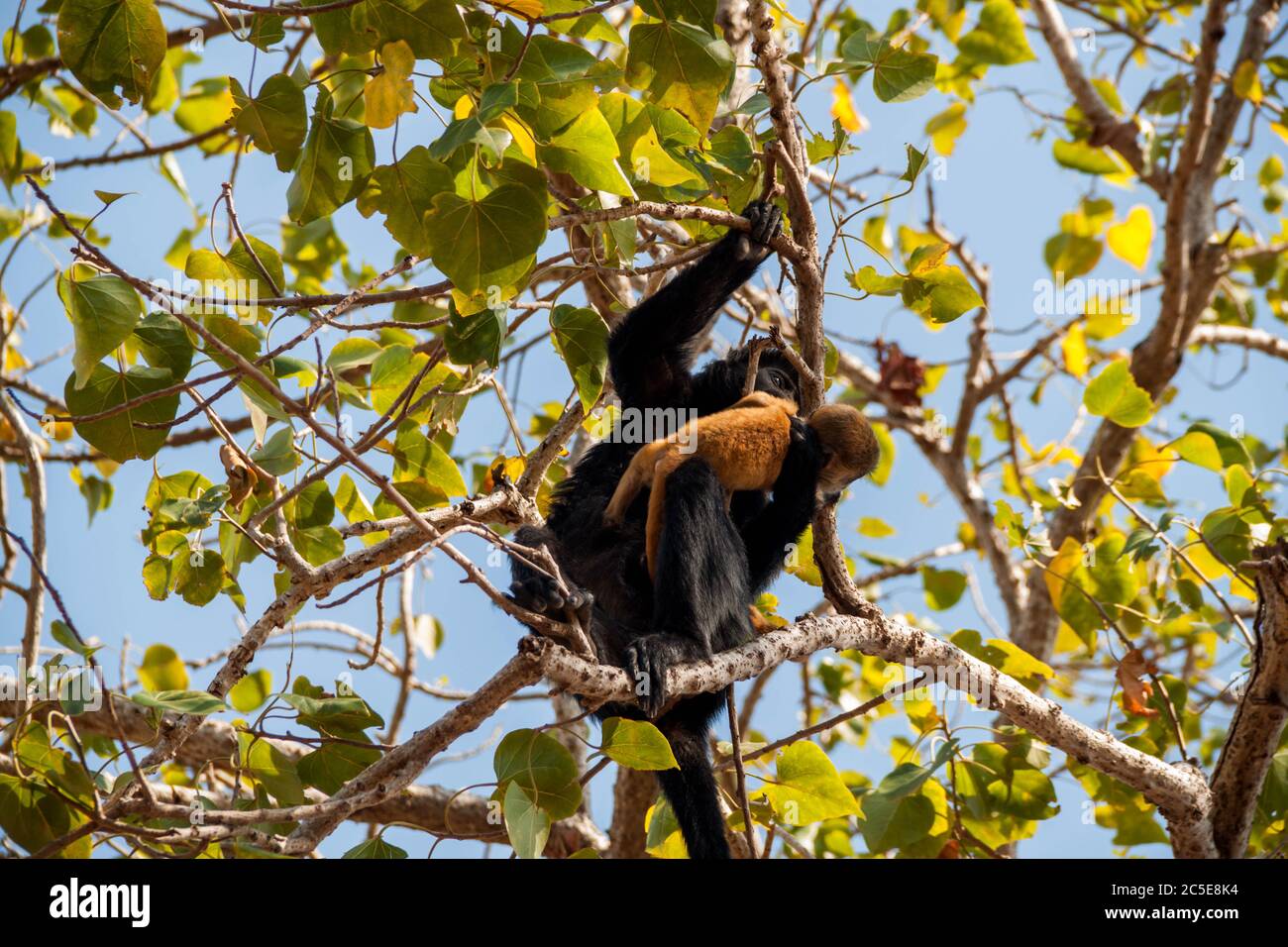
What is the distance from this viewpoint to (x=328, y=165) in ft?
10.0

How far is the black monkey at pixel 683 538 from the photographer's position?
3.34m

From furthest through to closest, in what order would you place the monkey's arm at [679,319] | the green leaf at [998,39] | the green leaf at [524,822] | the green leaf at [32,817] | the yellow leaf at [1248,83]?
the yellow leaf at [1248,83] → the green leaf at [998,39] → the monkey's arm at [679,319] → the green leaf at [32,817] → the green leaf at [524,822]

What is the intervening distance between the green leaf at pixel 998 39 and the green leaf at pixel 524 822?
462 centimetres

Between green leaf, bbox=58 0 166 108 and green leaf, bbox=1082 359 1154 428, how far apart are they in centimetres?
325

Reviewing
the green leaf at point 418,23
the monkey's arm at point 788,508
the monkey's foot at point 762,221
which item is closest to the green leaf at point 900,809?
the monkey's arm at point 788,508

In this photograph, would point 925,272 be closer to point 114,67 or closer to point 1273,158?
point 114,67

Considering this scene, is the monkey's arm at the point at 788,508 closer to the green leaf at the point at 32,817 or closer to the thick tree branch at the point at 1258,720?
the thick tree branch at the point at 1258,720

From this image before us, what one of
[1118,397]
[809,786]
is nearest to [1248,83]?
[1118,397]

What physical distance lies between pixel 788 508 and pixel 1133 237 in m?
3.69

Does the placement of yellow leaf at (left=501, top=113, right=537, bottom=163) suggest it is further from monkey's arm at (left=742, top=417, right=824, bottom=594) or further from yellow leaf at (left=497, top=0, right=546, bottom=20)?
monkey's arm at (left=742, top=417, right=824, bottom=594)

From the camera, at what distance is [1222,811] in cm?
387

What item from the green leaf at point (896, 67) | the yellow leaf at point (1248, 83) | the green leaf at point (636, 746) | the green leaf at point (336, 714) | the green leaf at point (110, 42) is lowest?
the green leaf at point (636, 746)
